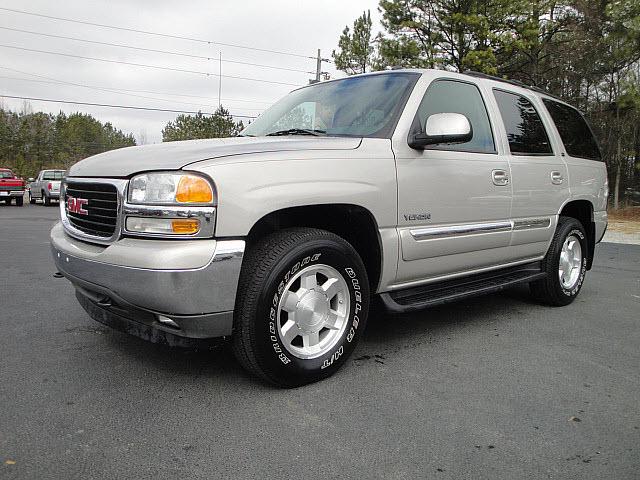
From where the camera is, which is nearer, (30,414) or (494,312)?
(30,414)

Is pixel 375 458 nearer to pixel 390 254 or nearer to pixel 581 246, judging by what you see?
pixel 390 254

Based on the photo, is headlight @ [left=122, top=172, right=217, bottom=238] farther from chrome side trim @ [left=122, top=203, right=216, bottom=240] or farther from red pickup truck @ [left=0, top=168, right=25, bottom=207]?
red pickup truck @ [left=0, top=168, right=25, bottom=207]

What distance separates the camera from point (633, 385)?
2.87 meters

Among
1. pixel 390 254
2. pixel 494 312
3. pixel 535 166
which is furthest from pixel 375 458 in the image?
pixel 535 166

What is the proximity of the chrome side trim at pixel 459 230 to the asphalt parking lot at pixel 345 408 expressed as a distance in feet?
2.54

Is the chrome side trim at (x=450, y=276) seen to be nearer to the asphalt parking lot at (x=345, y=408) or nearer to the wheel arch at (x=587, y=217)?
the asphalt parking lot at (x=345, y=408)

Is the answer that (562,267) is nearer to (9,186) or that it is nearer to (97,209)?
(97,209)

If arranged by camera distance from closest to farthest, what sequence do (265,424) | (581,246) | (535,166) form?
(265,424) → (535,166) → (581,246)

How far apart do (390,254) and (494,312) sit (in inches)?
73.0

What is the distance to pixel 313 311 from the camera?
2783 millimetres

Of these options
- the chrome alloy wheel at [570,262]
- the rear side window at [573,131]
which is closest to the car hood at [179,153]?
the rear side window at [573,131]

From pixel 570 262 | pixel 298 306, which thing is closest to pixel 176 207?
pixel 298 306

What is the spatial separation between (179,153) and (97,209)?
1.86 ft

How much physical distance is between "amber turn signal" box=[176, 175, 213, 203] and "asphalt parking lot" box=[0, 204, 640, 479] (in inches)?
40.2
